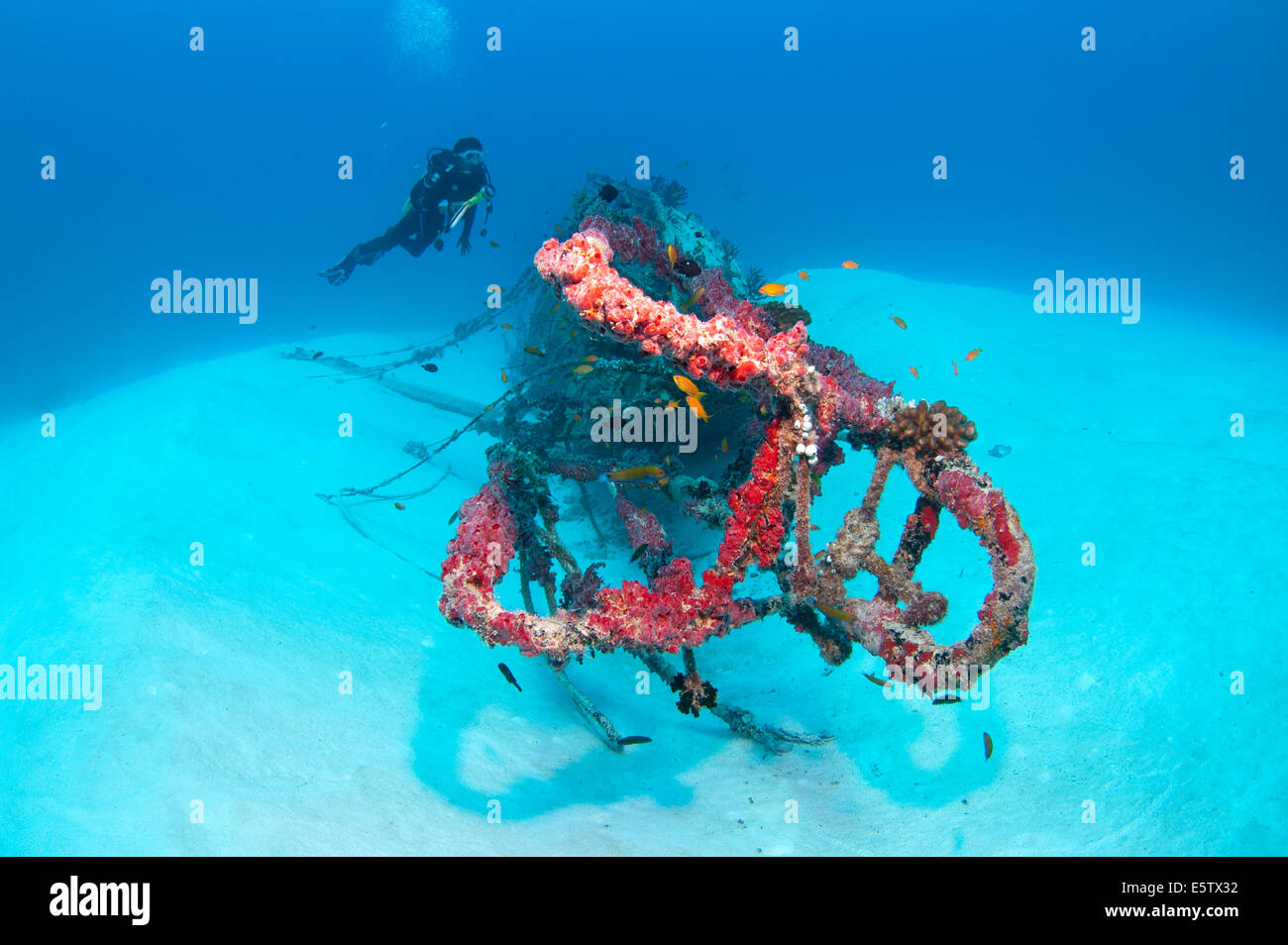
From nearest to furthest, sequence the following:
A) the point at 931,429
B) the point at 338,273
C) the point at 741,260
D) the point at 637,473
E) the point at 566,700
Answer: the point at 931,429
the point at 637,473
the point at 566,700
the point at 338,273
the point at 741,260

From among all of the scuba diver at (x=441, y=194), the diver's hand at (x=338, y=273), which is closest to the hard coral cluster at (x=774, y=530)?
the scuba diver at (x=441, y=194)

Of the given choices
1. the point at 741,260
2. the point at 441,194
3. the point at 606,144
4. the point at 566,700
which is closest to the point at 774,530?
the point at 566,700

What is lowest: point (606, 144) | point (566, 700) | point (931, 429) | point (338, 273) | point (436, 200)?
point (566, 700)

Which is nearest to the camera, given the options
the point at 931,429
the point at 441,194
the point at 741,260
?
the point at 931,429

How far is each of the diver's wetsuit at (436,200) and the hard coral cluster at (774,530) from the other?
751 cm

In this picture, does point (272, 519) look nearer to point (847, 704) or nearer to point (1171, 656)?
point (847, 704)

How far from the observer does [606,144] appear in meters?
63.4

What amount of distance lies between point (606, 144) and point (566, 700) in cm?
7112

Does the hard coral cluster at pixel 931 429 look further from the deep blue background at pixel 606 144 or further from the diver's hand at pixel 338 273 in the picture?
the deep blue background at pixel 606 144

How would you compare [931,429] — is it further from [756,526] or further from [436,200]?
[436,200]

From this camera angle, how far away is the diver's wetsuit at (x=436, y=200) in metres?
9.84

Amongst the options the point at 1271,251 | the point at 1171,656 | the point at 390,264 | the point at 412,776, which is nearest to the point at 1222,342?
the point at 1171,656

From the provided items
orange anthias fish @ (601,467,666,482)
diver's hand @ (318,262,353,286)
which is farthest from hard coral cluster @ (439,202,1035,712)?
diver's hand @ (318,262,353,286)

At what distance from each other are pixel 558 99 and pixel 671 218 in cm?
8640
